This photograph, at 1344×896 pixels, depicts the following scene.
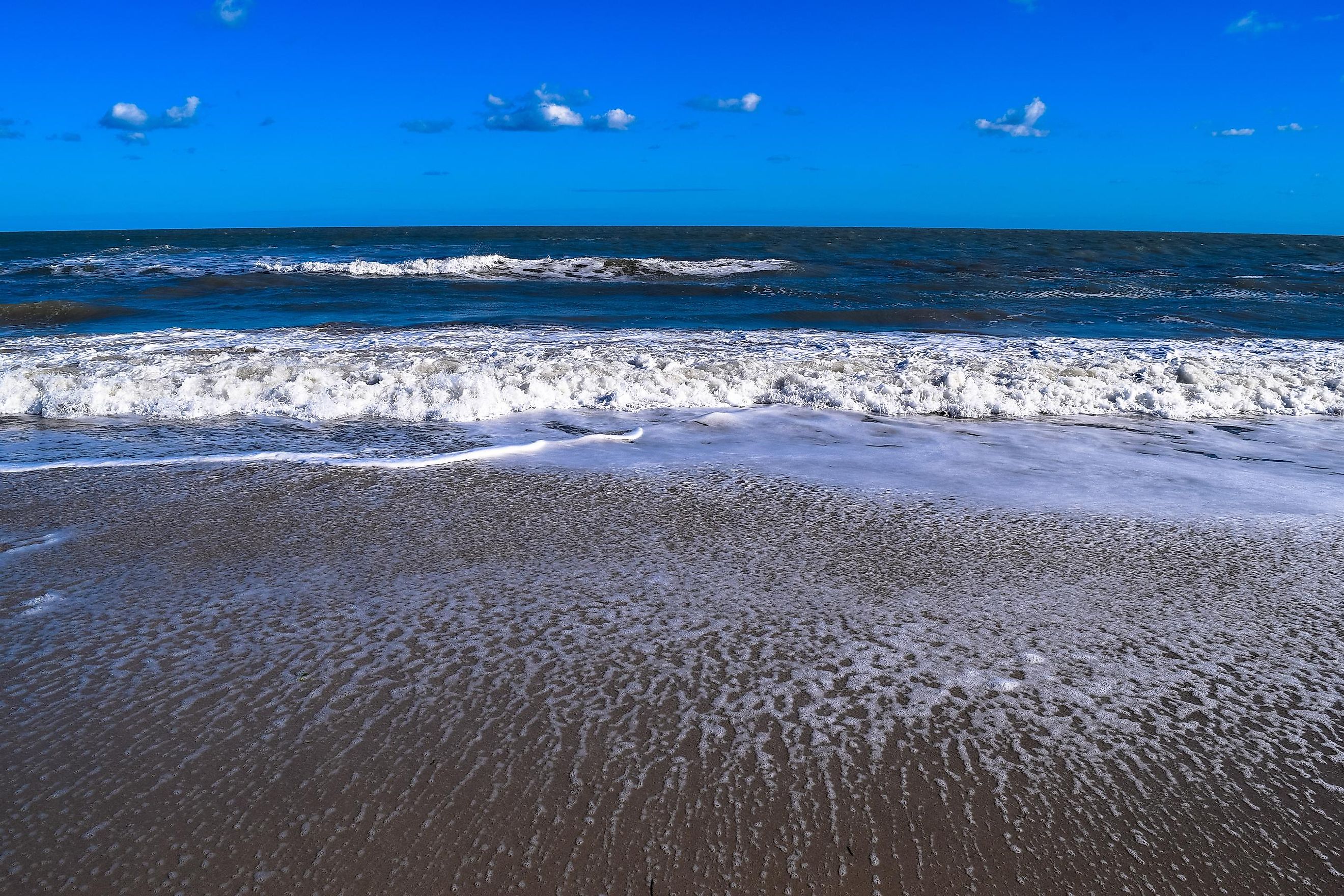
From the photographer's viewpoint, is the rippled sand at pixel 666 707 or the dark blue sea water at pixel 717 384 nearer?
the rippled sand at pixel 666 707

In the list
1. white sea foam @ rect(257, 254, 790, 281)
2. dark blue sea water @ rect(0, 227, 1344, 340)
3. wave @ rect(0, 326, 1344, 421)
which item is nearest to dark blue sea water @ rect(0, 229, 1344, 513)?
wave @ rect(0, 326, 1344, 421)

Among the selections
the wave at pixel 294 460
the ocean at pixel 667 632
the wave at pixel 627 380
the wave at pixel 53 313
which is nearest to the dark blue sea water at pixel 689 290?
the wave at pixel 53 313

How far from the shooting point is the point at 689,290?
58.0 ft

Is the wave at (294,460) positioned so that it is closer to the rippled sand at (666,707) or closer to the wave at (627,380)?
the rippled sand at (666,707)

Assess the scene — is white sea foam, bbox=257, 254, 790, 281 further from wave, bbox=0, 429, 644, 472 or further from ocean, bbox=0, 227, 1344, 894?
wave, bbox=0, 429, 644, 472

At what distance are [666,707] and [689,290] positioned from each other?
15.7 metres

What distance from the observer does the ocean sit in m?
1.92

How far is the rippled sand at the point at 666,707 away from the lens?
1873mm

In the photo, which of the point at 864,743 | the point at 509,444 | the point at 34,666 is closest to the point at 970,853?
the point at 864,743

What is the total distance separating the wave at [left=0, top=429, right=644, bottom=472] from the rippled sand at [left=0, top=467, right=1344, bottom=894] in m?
0.98

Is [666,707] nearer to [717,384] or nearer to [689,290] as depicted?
[717,384]

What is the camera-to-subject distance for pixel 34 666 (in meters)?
2.60

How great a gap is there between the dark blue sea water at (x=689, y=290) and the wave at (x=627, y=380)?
268cm

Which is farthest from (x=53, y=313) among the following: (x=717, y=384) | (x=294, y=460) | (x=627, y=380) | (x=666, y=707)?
(x=666, y=707)
